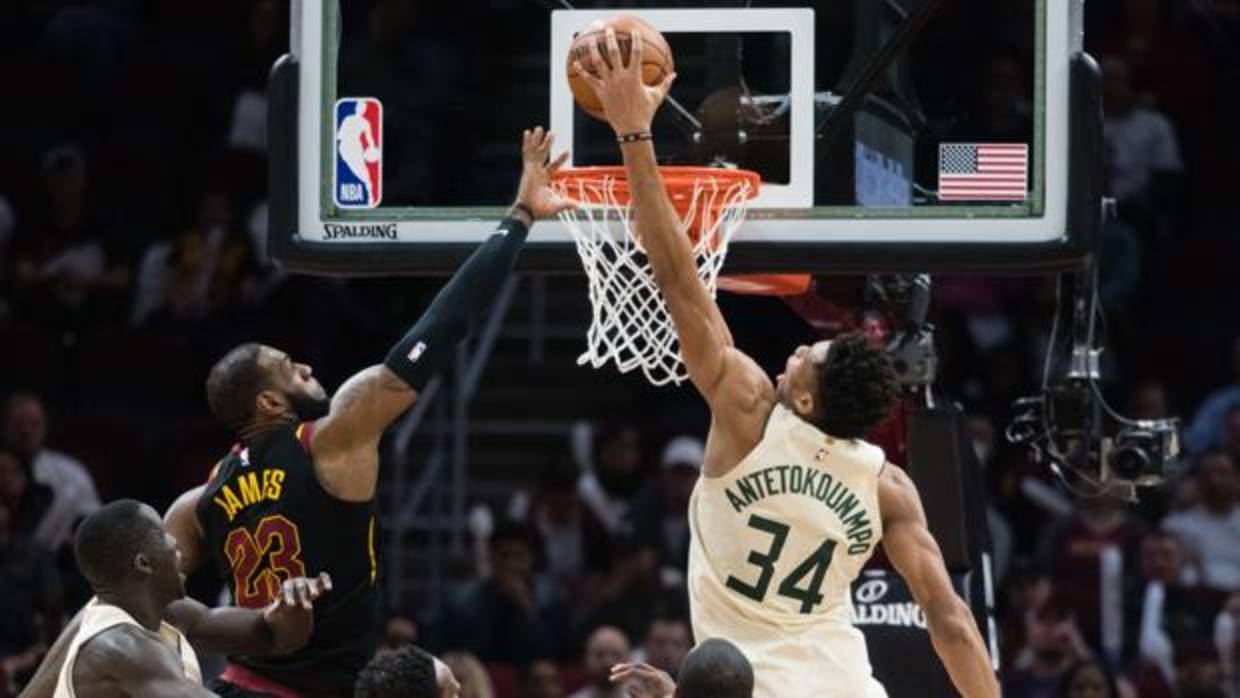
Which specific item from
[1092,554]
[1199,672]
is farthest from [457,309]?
[1092,554]

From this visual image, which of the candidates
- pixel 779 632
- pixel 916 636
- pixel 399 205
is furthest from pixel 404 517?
pixel 779 632

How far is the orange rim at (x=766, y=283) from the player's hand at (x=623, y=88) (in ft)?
2.49

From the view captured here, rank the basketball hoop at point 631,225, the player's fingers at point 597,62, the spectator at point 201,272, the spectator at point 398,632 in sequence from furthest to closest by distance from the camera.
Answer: the spectator at point 201,272 < the spectator at point 398,632 < the basketball hoop at point 631,225 < the player's fingers at point 597,62

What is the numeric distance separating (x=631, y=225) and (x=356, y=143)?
0.87m

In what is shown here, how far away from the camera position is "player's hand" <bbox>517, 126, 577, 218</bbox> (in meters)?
7.30

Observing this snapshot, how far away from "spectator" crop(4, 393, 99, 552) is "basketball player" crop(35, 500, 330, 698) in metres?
5.73

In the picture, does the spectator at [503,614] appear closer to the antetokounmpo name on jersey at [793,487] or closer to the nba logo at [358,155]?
the nba logo at [358,155]

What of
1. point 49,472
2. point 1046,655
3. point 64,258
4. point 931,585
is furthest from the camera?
point 64,258

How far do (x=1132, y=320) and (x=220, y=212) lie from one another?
14.5 feet

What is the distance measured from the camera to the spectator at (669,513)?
1245 centimetres

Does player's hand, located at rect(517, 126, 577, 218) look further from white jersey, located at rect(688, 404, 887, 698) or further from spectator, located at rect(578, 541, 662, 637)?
spectator, located at rect(578, 541, 662, 637)

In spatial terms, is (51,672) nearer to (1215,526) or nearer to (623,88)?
(623,88)

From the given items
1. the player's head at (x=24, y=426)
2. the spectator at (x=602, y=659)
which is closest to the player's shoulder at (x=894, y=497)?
the spectator at (x=602, y=659)

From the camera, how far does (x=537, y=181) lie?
732 centimetres
